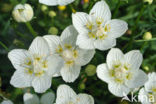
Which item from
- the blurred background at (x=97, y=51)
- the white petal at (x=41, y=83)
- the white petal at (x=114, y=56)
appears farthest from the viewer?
the blurred background at (x=97, y=51)

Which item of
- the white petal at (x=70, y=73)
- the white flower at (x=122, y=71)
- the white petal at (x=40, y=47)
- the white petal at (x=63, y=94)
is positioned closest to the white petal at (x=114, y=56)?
the white flower at (x=122, y=71)

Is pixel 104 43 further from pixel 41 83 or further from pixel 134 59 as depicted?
pixel 41 83

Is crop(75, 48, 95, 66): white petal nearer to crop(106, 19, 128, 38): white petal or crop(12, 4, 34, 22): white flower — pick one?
crop(106, 19, 128, 38): white petal

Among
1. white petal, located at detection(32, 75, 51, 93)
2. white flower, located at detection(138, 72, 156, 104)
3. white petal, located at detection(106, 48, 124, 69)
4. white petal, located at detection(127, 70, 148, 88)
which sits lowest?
white flower, located at detection(138, 72, 156, 104)

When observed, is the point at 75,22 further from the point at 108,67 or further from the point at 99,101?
the point at 99,101

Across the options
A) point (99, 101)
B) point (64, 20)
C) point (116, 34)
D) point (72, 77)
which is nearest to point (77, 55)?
point (72, 77)

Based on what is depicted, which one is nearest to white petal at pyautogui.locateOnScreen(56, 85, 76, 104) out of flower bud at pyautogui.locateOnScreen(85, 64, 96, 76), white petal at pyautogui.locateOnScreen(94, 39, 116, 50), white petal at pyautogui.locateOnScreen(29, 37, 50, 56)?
flower bud at pyautogui.locateOnScreen(85, 64, 96, 76)

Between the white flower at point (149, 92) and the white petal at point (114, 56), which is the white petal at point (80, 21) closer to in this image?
the white petal at point (114, 56)

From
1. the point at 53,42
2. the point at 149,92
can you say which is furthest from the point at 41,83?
the point at 149,92
